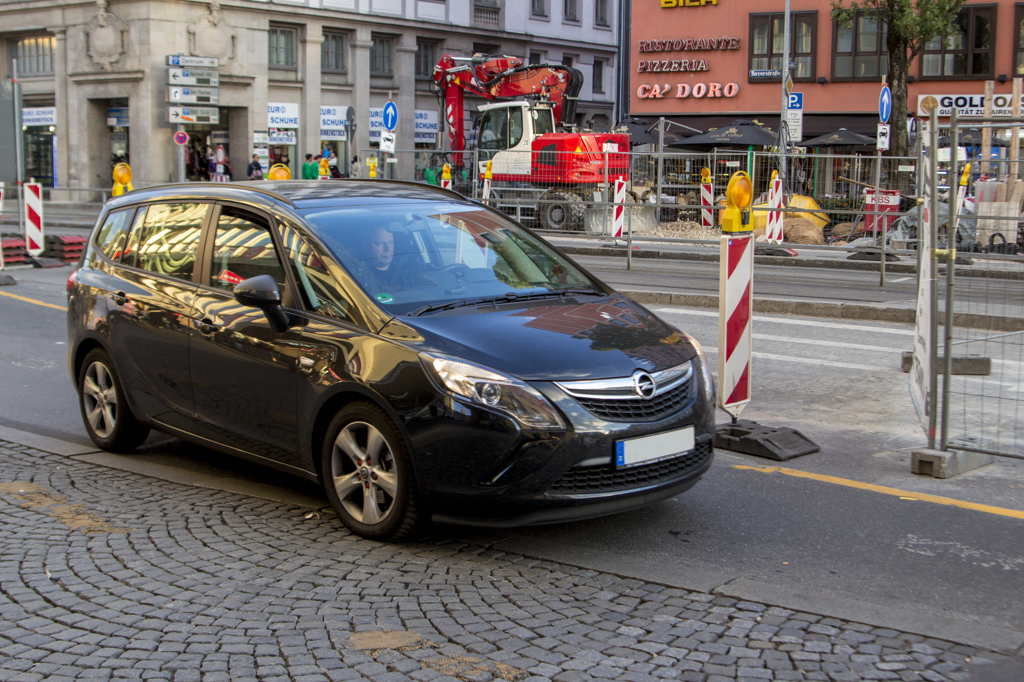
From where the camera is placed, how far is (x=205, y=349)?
218 inches

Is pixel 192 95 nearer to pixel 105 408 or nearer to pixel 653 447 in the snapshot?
pixel 105 408

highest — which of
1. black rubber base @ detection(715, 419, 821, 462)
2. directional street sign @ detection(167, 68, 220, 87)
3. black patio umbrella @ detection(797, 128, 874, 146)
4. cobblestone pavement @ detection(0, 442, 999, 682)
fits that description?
directional street sign @ detection(167, 68, 220, 87)

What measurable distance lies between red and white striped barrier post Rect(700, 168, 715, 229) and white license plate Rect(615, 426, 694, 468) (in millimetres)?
14791

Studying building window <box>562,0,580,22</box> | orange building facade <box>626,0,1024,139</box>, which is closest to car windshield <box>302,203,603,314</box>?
orange building facade <box>626,0,1024,139</box>

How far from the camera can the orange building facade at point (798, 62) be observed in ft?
124

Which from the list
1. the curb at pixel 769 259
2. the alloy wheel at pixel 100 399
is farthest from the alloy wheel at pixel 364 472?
the curb at pixel 769 259

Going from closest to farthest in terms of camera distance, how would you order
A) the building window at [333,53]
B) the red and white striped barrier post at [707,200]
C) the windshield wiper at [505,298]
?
the windshield wiper at [505,298]
the red and white striped barrier post at [707,200]
the building window at [333,53]

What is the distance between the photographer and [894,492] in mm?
5520

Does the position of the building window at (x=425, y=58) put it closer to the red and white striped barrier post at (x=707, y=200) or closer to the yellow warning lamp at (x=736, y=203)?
the red and white striped barrier post at (x=707, y=200)

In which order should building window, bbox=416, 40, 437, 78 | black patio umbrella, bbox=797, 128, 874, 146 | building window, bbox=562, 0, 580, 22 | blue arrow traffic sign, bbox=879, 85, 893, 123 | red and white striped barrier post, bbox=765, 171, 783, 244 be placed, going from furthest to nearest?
building window, bbox=562, 0, 580, 22 → building window, bbox=416, 40, 437, 78 → black patio umbrella, bbox=797, 128, 874, 146 → blue arrow traffic sign, bbox=879, 85, 893, 123 → red and white striped barrier post, bbox=765, 171, 783, 244

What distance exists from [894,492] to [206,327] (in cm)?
362

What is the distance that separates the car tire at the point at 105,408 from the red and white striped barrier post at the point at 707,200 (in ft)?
46.2

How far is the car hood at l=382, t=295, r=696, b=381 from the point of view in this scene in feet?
14.8

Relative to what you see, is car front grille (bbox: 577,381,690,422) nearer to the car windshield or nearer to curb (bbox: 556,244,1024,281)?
the car windshield
